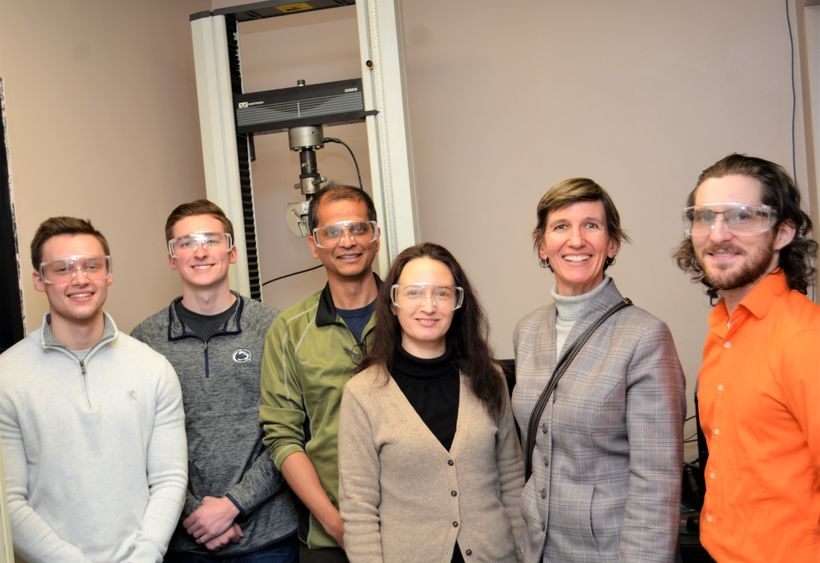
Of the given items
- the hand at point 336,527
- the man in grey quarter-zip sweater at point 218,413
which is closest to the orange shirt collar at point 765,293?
the hand at point 336,527

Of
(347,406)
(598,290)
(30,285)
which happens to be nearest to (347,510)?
(347,406)

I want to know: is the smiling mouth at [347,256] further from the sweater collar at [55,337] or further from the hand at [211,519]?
the hand at [211,519]

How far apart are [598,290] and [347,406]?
0.71 meters

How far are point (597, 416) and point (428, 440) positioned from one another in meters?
0.44

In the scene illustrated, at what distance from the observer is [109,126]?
3.35 metres

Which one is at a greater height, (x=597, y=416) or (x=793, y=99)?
(x=793, y=99)

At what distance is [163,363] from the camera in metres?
2.33

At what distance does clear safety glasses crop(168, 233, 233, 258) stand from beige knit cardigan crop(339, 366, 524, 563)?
0.74 m

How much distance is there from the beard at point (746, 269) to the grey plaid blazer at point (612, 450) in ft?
0.66

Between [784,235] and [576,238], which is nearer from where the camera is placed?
[784,235]

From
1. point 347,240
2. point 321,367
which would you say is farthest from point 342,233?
point 321,367

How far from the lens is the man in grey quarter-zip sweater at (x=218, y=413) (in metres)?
2.38

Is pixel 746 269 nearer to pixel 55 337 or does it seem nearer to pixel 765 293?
pixel 765 293

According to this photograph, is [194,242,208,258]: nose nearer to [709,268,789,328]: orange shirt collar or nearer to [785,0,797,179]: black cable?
[709,268,789,328]: orange shirt collar
